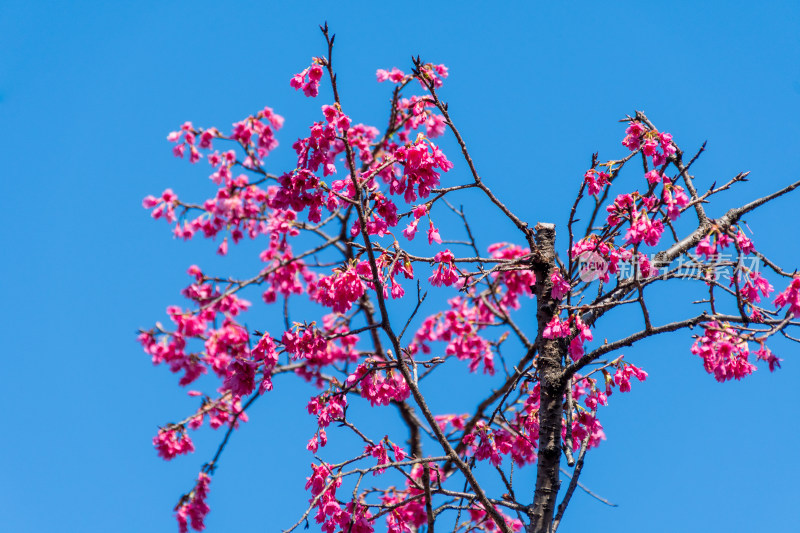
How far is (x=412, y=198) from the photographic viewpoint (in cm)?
409

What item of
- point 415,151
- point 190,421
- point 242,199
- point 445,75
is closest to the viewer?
point 415,151

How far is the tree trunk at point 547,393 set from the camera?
4008mm

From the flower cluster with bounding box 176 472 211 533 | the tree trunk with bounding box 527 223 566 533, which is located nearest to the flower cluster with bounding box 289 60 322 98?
the tree trunk with bounding box 527 223 566 533

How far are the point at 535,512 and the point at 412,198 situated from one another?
2.03m

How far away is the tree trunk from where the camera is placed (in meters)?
4.01

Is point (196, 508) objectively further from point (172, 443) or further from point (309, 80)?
point (309, 80)

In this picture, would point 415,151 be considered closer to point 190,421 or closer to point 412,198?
point 412,198

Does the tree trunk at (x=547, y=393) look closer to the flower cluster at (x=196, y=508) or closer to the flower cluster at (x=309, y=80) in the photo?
the flower cluster at (x=309, y=80)

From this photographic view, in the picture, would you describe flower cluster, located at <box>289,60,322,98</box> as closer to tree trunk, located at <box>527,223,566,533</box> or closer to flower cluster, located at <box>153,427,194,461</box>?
tree trunk, located at <box>527,223,566,533</box>

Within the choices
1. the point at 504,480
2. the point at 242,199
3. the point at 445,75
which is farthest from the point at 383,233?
the point at 242,199

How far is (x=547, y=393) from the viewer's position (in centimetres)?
423

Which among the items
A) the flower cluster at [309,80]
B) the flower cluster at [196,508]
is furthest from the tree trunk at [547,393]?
the flower cluster at [196,508]

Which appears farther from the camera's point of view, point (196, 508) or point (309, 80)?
point (196, 508)

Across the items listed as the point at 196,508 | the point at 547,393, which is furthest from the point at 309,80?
the point at 196,508
